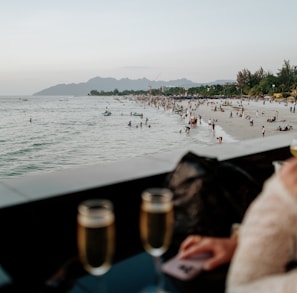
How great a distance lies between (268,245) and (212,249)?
40cm

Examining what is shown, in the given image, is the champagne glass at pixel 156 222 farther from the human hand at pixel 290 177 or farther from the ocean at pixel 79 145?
the ocean at pixel 79 145

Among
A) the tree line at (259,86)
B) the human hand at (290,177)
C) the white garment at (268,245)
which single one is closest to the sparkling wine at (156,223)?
the white garment at (268,245)

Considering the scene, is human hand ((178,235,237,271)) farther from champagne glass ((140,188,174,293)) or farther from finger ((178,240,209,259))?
champagne glass ((140,188,174,293))

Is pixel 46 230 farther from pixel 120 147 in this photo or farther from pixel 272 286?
pixel 120 147

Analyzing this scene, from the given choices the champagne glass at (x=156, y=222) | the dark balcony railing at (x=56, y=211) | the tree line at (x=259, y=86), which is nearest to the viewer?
the champagne glass at (x=156, y=222)

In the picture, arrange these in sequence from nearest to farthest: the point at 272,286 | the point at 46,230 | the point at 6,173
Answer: the point at 272,286
the point at 46,230
the point at 6,173

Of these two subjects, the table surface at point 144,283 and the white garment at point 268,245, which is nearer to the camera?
the white garment at point 268,245

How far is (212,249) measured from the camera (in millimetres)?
1563

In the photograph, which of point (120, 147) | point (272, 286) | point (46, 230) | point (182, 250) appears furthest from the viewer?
point (120, 147)

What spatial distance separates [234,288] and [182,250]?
1.24 ft

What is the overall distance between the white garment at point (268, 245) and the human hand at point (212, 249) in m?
0.24

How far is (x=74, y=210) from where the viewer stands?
2.06 metres

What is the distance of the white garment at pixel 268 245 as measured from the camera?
116 centimetres

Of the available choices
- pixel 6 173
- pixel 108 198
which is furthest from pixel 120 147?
pixel 108 198
